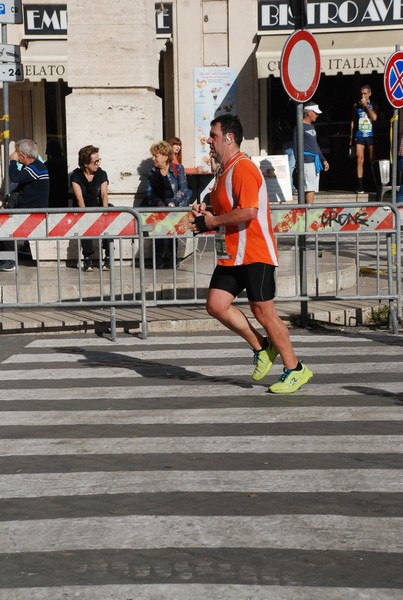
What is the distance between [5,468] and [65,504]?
0.86m

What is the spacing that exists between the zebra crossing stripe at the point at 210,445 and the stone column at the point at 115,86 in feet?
28.0

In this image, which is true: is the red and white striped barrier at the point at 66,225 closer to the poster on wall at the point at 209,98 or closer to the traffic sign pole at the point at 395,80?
the traffic sign pole at the point at 395,80

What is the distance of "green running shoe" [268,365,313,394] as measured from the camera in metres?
8.79

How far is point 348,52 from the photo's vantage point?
23.9m

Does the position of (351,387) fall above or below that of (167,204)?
below

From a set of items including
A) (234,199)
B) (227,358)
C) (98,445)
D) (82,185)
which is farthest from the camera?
(82,185)

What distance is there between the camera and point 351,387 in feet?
29.6

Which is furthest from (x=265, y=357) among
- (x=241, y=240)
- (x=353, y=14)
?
(x=353, y=14)

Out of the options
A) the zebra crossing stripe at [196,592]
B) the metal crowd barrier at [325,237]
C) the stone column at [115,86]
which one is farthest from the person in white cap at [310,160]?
the zebra crossing stripe at [196,592]

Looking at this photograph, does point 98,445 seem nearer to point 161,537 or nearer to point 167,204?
point 161,537

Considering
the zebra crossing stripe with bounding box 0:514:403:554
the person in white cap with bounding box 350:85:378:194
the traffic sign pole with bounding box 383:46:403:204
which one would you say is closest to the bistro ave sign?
the person in white cap with bounding box 350:85:378:194

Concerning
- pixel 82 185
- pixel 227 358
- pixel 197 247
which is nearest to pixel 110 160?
pixel 82 185

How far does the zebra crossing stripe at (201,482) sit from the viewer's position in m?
6.38

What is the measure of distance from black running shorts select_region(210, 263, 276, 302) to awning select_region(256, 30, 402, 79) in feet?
51.6
